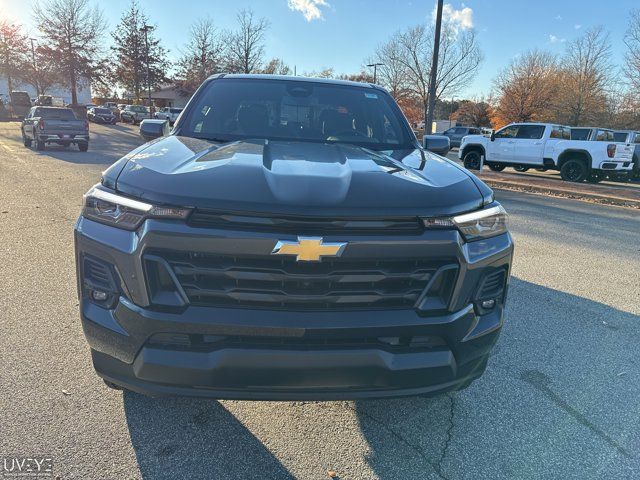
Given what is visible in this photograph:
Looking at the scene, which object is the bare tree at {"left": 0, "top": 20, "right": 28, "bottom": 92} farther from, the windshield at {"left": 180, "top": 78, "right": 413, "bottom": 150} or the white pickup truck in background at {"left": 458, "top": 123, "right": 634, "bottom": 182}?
the windshield at {"left": 180, "top": 78, "right": 413, "bottom": 150}

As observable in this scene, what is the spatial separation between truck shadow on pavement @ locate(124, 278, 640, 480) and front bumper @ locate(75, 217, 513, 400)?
52 centimetres

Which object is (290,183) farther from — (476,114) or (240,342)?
(476,114)

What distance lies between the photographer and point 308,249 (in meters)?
1.81

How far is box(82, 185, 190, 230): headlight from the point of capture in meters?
1.85

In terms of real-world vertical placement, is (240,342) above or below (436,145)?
below

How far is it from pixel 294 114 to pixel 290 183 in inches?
67.6

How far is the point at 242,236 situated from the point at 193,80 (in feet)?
142

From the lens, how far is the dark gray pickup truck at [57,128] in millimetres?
17797

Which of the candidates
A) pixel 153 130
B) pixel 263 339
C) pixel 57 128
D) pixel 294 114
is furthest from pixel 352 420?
pixel 57 128

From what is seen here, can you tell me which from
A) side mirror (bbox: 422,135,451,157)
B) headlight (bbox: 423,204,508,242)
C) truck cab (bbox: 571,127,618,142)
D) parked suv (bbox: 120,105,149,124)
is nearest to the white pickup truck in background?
truck cab (bbox: 571,127,618,142)

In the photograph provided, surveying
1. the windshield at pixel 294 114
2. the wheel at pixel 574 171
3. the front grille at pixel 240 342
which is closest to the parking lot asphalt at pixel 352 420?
the front grille at pixel 240 342

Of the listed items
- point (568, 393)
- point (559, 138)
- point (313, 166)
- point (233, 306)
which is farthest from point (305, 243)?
point (559, 138)

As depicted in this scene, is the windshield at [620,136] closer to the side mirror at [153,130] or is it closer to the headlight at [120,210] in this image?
the side mirror at [153,130]

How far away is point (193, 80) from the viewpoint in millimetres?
41062
